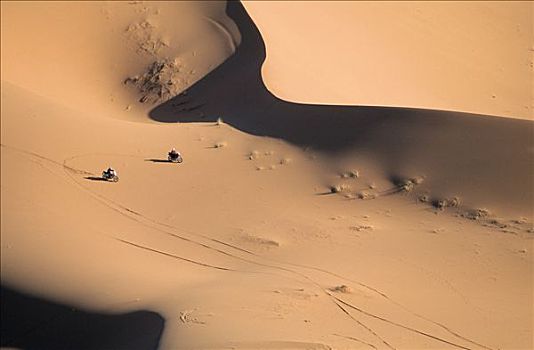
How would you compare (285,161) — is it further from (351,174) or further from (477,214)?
(477,214)

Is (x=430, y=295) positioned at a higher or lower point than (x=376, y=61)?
lower

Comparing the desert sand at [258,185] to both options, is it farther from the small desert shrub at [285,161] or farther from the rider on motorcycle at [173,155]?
the rider on motorcycle at [173,155]

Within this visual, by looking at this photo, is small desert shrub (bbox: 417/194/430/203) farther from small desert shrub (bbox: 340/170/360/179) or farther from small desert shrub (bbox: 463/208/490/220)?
small desert shrub (bbox: 340/170/360/179)

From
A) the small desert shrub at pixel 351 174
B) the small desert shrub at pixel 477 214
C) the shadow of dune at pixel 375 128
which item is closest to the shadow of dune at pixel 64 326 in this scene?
the small desert shrub at pixel 351 174

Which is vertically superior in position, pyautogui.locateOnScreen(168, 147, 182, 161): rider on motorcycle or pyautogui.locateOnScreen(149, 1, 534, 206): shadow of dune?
pyautogui.locateOnScreen(149, 1, 534, 206): shadow of dune

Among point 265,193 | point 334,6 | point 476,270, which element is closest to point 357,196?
point 265,193

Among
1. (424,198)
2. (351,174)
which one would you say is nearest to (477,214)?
(424,198)

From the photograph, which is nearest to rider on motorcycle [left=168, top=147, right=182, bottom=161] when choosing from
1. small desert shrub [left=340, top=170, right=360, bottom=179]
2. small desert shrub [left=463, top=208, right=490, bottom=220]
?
small desert shrub [left=340, top=170, right=360, bottom=179]

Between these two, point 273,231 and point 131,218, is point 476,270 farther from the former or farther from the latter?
point 131,218
